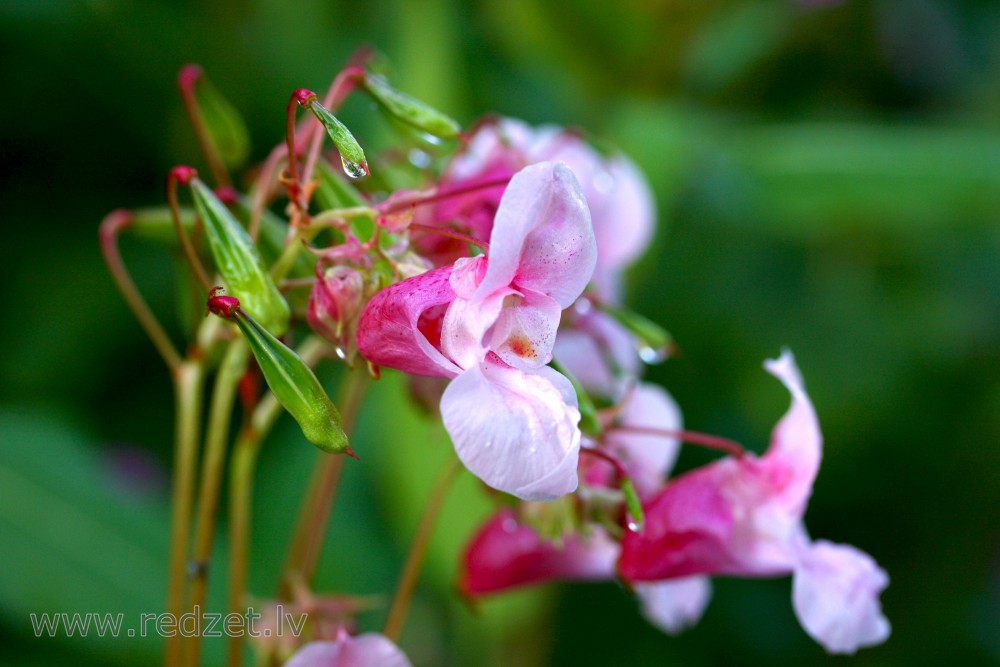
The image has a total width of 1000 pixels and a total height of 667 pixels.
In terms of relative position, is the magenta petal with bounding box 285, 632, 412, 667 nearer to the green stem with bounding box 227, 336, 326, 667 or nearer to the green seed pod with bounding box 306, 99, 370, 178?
the green stem with bounding box 227, 336, 326, 667

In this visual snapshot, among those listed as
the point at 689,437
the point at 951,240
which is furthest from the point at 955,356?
the point at 689,437

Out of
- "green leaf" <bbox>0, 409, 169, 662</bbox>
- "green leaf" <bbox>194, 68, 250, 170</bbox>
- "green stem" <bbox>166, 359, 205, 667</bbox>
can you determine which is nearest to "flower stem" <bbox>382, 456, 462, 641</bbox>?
"green stem" <bbox>166, 359, 205, 667</bbox>

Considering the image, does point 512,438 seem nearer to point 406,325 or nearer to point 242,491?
point 406,325

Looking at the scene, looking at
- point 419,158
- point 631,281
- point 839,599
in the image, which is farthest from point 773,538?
point 631,281

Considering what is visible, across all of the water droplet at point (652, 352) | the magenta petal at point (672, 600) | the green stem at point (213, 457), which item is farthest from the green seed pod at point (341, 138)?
the magenta petal at point (672, 600)

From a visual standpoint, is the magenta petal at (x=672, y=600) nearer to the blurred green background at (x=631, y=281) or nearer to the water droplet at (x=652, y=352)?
the water droplet at (x=652, y=352)

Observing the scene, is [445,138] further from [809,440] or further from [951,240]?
[951,240]
